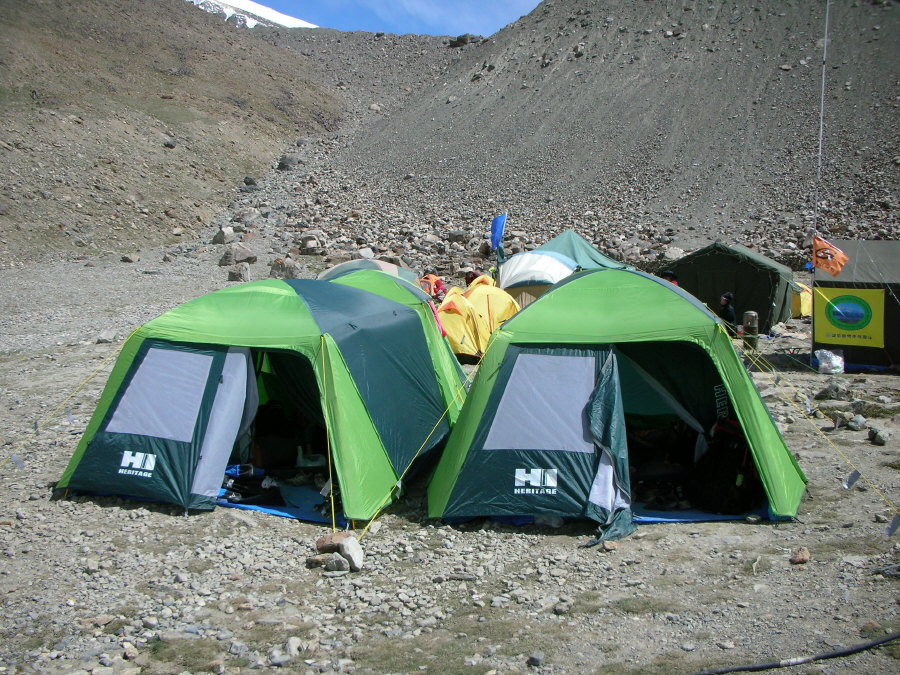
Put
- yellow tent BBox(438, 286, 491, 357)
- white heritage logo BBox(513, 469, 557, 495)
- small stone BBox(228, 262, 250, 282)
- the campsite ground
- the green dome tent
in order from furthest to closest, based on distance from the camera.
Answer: small stone BBox(228, 262, 250, 282) → yellow tent BBox(438, 286, 491, 357) → the green dome tent → white heritage logo BBox(513, 469, 557, 495) → the campsite ground

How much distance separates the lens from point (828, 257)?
12578 millimetres

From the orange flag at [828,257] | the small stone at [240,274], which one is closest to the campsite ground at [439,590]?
the orange flag at [828,257]

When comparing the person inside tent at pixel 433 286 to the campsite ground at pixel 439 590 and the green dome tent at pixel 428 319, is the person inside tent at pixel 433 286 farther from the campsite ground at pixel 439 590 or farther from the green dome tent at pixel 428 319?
the campsite ground at pixel 439 590

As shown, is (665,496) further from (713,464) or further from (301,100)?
(301,100)

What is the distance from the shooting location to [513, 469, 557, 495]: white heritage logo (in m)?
6.55

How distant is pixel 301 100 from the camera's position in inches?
2007

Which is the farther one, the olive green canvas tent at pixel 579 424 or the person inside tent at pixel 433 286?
the person inside tent at pixel 433 286

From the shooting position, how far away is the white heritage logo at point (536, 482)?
655cm

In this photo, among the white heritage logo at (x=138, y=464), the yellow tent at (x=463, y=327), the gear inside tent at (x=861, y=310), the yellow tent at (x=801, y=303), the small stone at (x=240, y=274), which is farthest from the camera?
the small stone at (x=240, y=274)

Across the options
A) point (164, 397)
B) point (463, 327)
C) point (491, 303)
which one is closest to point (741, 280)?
point (491, 303)

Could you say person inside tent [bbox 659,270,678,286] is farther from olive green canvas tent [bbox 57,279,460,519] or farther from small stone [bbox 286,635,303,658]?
small stone [bbox 286,635,303,658]

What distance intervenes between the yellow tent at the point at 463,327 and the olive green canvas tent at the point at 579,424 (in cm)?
628

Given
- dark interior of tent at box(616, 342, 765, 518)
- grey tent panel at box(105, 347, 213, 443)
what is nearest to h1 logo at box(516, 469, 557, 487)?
dark interior of tent at box(616, 342, 765, 518)

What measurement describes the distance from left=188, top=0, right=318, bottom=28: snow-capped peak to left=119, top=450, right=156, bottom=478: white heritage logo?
74128 millimetres
